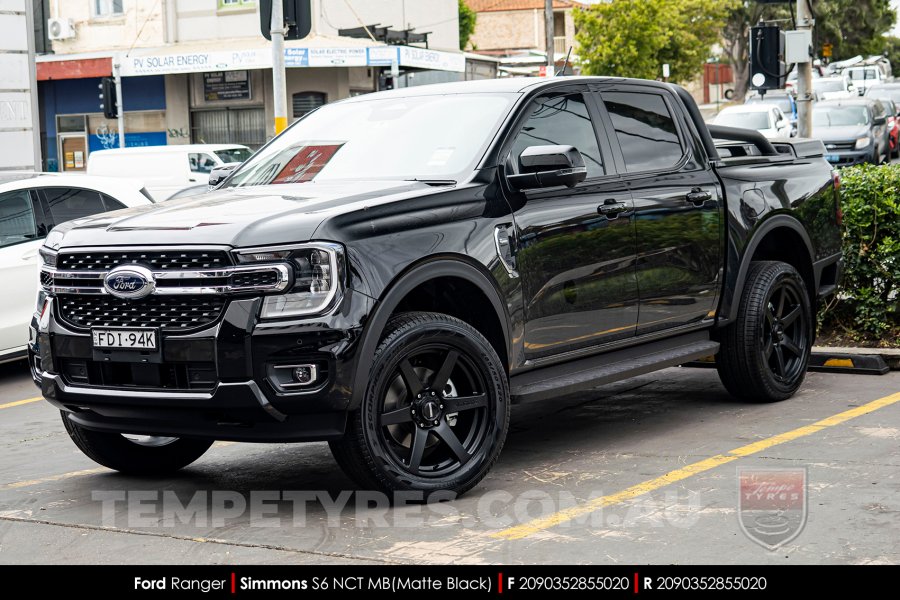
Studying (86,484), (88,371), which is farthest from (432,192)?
(86,484)

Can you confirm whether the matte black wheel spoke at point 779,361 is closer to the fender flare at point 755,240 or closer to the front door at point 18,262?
the fender flare at point 755,240

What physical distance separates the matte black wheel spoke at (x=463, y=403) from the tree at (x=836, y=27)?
73663mm

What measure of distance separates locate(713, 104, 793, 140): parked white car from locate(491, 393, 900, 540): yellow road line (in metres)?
25.7

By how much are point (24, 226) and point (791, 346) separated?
19.3ft

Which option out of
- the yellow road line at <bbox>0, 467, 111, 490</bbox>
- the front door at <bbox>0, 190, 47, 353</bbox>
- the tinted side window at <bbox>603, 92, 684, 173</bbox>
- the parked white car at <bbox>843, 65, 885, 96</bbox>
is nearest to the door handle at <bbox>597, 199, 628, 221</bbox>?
the tinted side window at <bbox>603, 92, 684, 173</bbox>

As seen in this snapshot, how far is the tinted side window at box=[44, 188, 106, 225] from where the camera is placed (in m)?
10.6

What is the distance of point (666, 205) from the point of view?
23.6ft

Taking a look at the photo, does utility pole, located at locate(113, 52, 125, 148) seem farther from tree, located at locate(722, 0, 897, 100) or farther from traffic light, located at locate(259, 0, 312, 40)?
tree, located at locate(722, 0, 897, 100)

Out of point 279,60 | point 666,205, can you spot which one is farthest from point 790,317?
point 279,60

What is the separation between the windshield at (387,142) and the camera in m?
6.48

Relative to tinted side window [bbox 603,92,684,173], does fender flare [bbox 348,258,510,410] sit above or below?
below

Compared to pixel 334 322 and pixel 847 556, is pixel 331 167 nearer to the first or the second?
pixel 334 322

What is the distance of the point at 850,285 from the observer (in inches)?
381

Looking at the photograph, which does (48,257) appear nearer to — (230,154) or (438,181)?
(438,181)
